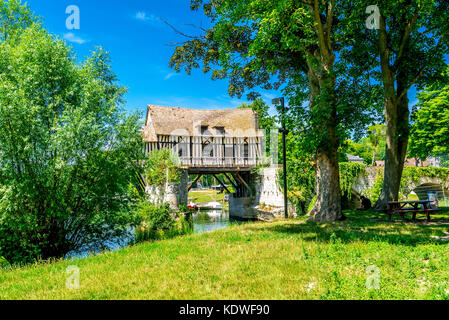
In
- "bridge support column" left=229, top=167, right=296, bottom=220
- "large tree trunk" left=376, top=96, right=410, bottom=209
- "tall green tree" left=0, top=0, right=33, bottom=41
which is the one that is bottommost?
"bridge support column" left=229, top=167, right=296, bottom=220

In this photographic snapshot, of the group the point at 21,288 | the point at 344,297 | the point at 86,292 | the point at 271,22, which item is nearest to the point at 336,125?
the point at 271,22

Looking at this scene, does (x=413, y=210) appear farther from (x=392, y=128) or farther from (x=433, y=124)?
(x=433, y=124)

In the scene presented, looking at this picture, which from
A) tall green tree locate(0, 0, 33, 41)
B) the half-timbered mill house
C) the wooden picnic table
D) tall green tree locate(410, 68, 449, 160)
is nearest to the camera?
the wooden picnic table

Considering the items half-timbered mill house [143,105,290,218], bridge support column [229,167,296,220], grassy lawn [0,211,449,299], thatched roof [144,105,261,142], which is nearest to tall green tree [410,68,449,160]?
bridge support column [229,167,296,220]

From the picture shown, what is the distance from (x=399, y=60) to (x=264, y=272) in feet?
34.7

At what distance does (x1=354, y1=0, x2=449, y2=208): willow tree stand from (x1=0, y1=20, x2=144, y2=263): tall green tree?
939cm

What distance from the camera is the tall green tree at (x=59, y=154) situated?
292 inches

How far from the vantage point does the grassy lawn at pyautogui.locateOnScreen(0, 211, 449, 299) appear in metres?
3.38

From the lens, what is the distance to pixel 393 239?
572 cm

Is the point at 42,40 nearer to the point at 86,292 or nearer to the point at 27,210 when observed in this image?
the point at 27,210

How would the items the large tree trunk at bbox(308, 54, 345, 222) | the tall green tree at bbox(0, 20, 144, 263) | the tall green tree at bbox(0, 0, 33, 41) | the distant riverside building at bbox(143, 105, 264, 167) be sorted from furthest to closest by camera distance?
the distant riverside building at bbox(143, 105, 264, 167) < the tall green tree at bbox(0, 0, 33, 41) < the large tree trunk at bbox(308, 54, 345, 222) < the tall green tree at bbox(0, 20, 144, 263)

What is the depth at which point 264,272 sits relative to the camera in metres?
4.14

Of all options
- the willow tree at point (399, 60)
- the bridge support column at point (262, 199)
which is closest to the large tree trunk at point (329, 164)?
the willow tree at point (399, 60)

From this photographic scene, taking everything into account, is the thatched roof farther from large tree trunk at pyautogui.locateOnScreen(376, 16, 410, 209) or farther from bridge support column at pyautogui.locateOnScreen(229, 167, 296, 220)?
large tree trunk at pyautogui.locateOnScreen(376, 16, 410, 209)
